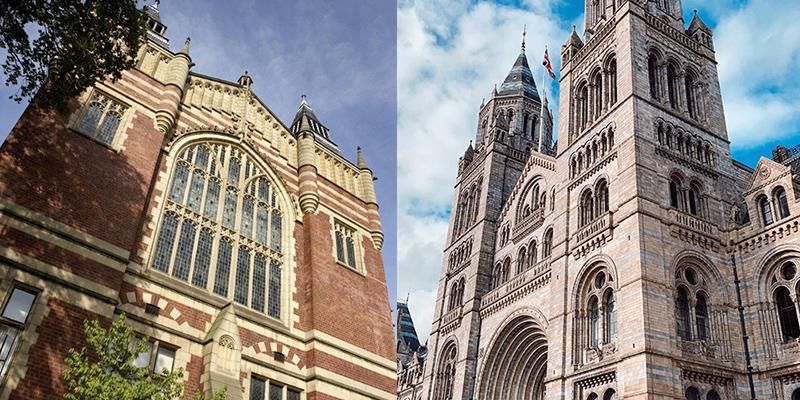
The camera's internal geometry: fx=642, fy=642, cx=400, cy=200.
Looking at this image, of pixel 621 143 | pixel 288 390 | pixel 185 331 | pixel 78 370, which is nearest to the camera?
pixel 78 370

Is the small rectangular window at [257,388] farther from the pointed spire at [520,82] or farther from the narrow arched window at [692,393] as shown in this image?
the pointed spire at [520,82]

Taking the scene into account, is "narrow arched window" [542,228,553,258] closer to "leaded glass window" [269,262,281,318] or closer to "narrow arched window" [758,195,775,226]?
"narrow arched window" [758,195,775,226]

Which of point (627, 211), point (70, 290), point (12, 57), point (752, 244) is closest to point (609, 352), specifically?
point (627, 211)

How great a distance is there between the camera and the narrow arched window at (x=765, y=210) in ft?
92.1

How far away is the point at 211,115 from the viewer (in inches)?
973

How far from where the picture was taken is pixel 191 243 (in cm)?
2048

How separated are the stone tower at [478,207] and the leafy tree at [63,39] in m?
28.3

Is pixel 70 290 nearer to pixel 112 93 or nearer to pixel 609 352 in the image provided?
pixel 112 93

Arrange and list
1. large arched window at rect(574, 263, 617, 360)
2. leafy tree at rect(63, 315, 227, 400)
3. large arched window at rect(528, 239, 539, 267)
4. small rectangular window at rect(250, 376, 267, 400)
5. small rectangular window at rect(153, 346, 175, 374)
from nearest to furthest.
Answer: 1. leafy tree at rect(63, 315, 227, 400)
2. small rectangular window at rect(153, 346, 175, 374)
3. small rectangular window at rect(250, 376, 267, 400)
4. large arched window at rect(574, 263, 617, 360)
5. large arched window at rect(528, 239, 539, 267)

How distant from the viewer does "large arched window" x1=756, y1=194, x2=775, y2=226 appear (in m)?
28.1

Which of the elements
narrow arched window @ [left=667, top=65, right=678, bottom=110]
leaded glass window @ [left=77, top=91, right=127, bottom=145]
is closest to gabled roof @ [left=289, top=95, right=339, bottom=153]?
leaded glass window @ [left=77, top=91, right=127, bottom=145]

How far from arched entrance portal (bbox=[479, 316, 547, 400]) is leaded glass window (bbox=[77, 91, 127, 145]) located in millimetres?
23684

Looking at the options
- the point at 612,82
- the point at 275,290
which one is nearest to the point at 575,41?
the point at 612,82

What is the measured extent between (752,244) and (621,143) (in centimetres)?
715
